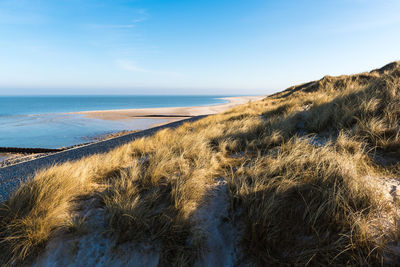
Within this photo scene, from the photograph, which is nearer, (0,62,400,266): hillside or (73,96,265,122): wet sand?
(0,62,400,266): hillside

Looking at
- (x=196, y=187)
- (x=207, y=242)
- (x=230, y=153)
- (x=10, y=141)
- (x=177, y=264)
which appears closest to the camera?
(x=177, y=264)

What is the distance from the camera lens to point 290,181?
216 cm

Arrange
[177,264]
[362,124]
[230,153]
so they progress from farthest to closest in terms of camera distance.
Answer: [230,153] → [362,124] → [177,264]

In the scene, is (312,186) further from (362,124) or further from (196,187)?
(362,124)

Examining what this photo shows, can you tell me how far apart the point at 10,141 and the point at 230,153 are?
19.5 metres

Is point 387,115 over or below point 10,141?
over

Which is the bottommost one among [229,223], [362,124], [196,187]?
[229,223]

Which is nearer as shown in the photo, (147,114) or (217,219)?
(217,219)

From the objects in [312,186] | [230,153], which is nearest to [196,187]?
[312,186]

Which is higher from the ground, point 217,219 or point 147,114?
point 147,114

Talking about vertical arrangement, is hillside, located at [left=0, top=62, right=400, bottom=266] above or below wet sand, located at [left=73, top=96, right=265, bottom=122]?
below

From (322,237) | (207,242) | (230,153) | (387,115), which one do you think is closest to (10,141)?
(230,153)

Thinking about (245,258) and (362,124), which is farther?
(362,124)

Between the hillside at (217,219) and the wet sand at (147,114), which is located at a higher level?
the wet sand at (147,114)
